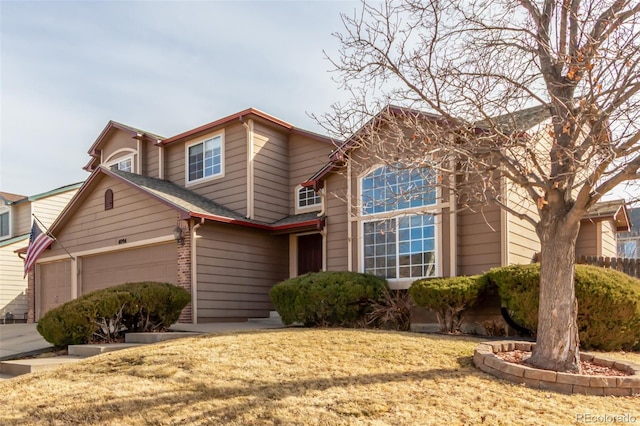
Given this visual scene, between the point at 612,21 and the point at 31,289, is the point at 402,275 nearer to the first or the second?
the point at 612,21

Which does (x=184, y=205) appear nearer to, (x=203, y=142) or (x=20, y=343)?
(x=203, y=142)

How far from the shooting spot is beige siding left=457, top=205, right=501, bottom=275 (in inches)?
428

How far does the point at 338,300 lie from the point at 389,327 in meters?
1.32

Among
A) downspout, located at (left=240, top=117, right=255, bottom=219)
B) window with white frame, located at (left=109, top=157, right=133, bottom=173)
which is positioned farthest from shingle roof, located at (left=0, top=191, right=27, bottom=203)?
downspout, located at (left=240, top=117, right=255, bottom=219)

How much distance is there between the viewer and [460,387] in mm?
5770

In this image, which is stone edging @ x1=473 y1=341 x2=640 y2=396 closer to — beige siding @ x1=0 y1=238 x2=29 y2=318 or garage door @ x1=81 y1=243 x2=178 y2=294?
garage door @ x1=81 y1=243 x2=178 y2=294

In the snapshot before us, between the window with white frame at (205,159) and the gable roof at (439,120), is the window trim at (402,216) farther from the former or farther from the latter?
the window with white frame at (205,159)

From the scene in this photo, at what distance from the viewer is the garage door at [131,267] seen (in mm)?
14797

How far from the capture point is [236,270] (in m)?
15.1

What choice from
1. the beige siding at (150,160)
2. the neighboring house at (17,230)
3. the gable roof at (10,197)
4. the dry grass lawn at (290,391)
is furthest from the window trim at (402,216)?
the gable roof at (10,197)

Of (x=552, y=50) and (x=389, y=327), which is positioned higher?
(x=552, y=50)

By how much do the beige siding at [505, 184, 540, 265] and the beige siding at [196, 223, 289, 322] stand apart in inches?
288

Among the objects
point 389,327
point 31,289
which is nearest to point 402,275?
point 389,327

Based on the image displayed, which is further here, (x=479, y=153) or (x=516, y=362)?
(x=479, y=153)
